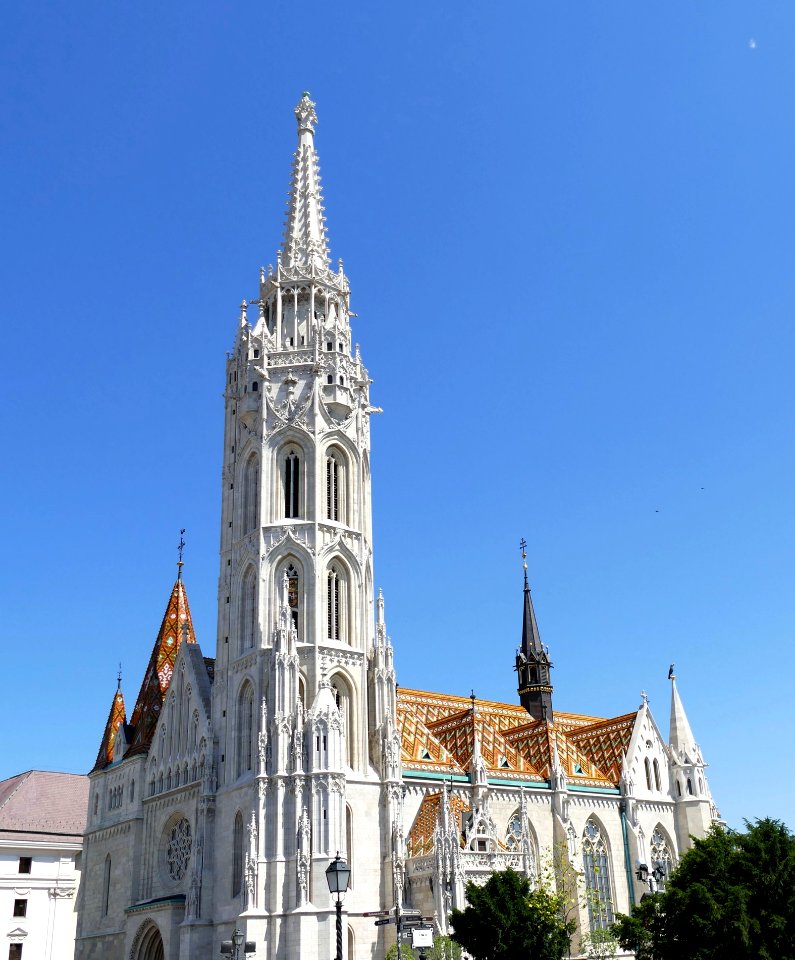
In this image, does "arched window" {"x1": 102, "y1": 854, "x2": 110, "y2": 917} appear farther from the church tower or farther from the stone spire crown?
the stone spire crown

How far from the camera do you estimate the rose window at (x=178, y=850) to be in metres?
52.8

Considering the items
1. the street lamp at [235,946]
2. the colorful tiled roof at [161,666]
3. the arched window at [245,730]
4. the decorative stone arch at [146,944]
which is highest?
the colorful tiled roof at [161,666]

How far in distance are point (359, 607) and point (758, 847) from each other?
24.5 metres

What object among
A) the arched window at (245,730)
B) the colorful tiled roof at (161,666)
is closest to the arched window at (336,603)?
the arched window at (245,730)

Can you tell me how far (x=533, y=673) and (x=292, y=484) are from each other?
84.6 ft

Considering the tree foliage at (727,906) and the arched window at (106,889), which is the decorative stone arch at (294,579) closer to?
the arched window at (106,889)

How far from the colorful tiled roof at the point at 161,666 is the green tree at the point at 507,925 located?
25.1 meters

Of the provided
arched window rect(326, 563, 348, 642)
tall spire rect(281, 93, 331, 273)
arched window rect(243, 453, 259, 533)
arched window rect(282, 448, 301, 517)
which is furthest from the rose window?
tall spire rect(281, 93, 331, 273)

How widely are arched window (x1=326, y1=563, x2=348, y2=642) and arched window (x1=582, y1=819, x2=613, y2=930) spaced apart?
1821 centimetres

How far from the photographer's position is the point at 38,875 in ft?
217

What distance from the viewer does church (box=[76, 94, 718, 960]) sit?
154 feet

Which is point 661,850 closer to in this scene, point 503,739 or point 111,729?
point 503,739

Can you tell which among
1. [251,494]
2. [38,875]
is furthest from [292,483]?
[38,875]

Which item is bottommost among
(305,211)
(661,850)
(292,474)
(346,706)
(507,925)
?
(507,925)
